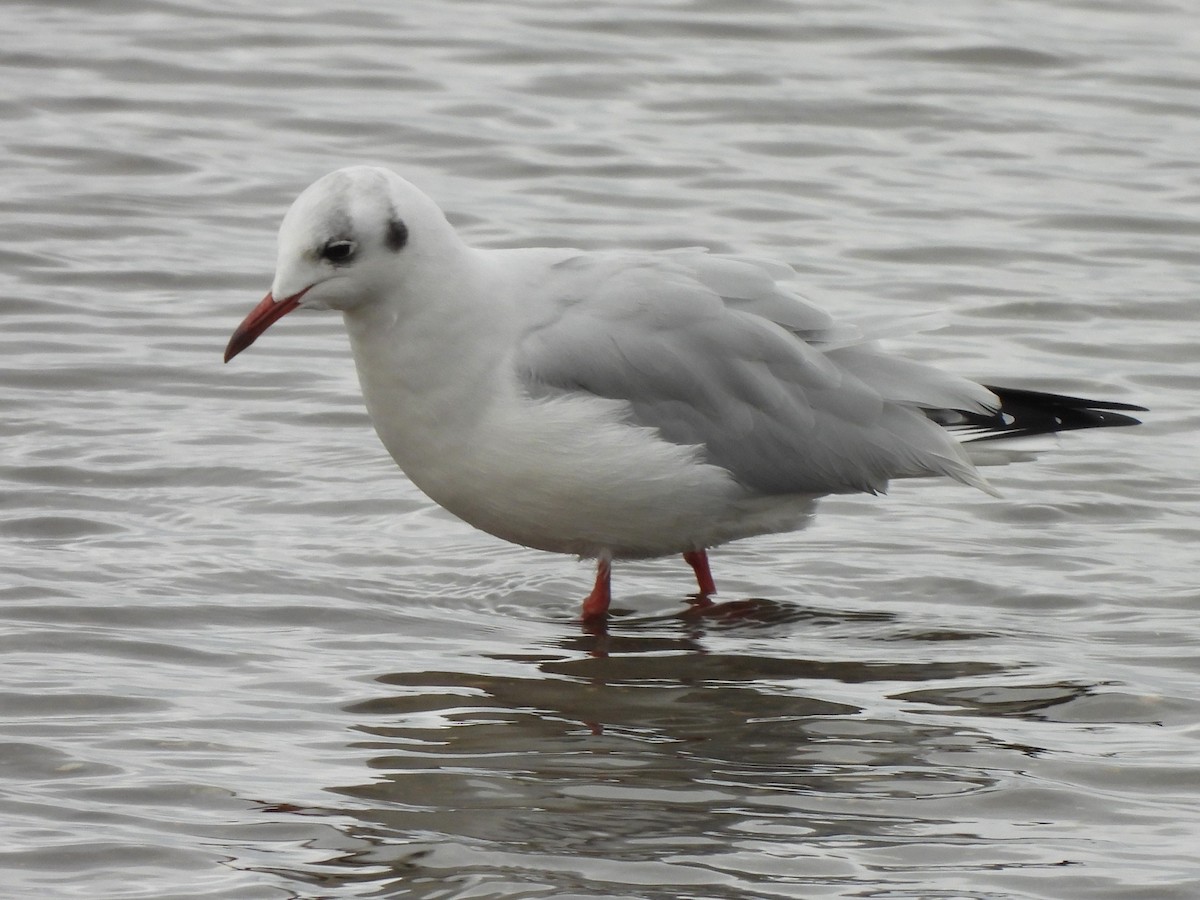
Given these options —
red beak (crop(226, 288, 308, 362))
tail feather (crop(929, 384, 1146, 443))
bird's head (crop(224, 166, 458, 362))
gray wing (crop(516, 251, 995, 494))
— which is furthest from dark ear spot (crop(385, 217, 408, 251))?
tail feather (crop(929, 384, 1146, 443))

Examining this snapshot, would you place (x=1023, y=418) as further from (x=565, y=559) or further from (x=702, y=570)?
(x=565, y=559)

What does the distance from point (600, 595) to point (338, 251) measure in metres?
1.38

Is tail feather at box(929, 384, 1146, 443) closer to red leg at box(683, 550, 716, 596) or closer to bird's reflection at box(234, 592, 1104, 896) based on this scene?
bird's reflection at box(234, 592, 1104, 896)

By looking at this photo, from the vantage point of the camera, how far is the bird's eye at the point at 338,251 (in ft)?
18.5

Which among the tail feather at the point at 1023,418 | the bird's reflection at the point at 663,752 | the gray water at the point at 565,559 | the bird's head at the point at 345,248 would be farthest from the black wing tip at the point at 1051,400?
the bird's head at the point at 345,248

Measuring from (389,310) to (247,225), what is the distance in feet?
14.8

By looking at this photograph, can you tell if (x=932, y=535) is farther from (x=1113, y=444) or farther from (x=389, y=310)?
(x=389, y=310)

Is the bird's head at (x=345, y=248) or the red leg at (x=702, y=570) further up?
the bird's head at (x=345, y=248)

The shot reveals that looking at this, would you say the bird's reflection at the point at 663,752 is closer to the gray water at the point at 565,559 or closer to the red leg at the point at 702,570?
the gray water at the point at 565,559

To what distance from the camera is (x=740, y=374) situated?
6.23m

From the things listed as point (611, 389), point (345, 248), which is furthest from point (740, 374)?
point (345, 248)

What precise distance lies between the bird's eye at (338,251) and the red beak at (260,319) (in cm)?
11

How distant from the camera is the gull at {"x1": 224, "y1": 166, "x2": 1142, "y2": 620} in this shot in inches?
229

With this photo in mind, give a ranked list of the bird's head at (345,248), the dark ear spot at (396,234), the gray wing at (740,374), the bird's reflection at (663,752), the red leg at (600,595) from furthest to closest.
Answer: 1. the red leg at (600,595)
2. the gray wing at (740,374)
3. the dark ear spot at (396,234)
4. the bird's head at (345,248)
5. the bird's reflection at (663,752)
